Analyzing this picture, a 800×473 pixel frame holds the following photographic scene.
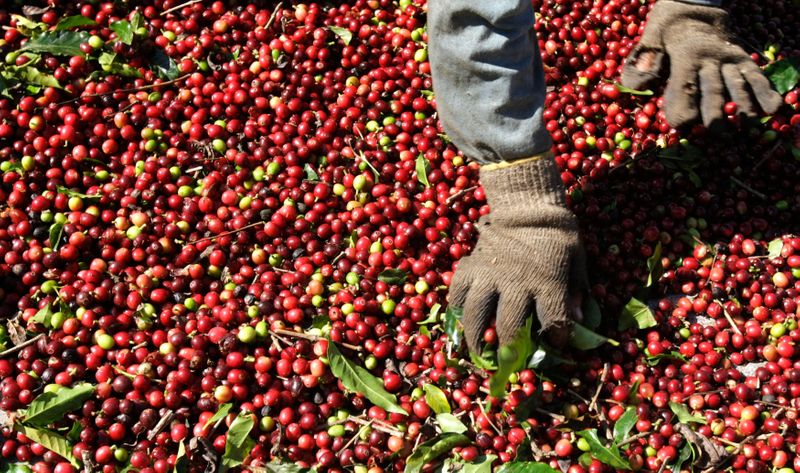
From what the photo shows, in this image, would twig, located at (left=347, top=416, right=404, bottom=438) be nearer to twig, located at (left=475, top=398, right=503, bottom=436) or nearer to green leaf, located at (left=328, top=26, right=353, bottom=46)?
twig, located at (left=475, top=398, right=503, bottom=436)

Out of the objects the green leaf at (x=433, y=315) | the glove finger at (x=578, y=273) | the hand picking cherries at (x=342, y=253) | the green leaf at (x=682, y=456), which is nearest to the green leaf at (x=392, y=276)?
the hand picking cherries at (x=342, y=253)

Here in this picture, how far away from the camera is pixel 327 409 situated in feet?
10.8

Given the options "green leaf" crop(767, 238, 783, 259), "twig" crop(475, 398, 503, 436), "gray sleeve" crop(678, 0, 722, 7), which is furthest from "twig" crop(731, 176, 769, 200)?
"twig" crop(475, 398, 503, 436)

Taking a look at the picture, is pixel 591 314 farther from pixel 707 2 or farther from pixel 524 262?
pixel 707 2

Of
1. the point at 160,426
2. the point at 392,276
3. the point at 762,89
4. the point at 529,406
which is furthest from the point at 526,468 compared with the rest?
the point at 762,89

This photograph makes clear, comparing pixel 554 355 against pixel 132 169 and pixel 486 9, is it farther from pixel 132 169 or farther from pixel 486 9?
pixel 132 169

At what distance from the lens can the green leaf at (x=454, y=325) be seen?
329 centimetres

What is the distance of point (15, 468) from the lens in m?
3.17

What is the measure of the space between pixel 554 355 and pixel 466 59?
1424mm

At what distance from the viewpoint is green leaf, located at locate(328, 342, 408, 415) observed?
3.21 metres

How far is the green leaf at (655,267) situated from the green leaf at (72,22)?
3.86 meters

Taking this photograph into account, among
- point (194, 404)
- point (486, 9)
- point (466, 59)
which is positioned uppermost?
point (486, 9)

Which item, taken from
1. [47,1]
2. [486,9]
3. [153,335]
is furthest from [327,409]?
[47,1]

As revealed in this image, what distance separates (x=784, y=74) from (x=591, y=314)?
222 cm
